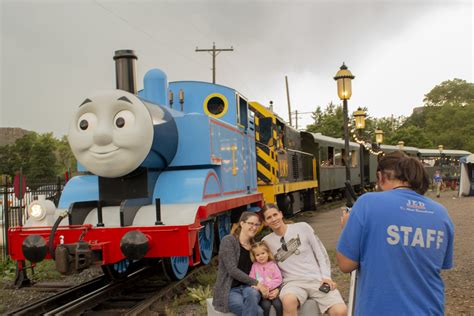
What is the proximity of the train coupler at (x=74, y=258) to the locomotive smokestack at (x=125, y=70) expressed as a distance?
7.20 ft

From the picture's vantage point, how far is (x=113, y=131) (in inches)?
211

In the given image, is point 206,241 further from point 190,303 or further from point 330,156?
point 330,156

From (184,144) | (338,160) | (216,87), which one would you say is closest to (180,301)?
(184,144)

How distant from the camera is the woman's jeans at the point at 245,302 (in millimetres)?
Result: 3455

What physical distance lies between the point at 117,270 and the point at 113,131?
2.43m

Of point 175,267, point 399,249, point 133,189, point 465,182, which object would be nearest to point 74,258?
point 133,189

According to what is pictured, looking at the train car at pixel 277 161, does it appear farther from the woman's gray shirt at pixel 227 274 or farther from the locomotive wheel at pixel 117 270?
the woman's gray shirt at pixel 227 274

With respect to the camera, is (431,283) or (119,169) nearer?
(431,283)

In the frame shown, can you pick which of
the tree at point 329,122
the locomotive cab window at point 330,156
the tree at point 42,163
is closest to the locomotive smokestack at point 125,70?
the locomotive cab window at point 330,156

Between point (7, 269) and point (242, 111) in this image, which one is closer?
point (7, 269)

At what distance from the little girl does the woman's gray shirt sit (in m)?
0.07

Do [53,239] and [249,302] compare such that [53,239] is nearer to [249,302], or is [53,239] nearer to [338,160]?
[249,302]

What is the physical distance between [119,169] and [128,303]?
159cm

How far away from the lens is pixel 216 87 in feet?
25.9
